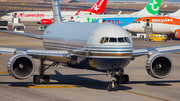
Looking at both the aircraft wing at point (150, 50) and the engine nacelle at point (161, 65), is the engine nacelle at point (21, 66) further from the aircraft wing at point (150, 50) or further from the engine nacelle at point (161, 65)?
the engine nacelle at point (161, 65)

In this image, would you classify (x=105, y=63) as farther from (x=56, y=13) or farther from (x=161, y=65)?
(x=56, y=13)

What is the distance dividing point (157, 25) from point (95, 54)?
58620 millimetres

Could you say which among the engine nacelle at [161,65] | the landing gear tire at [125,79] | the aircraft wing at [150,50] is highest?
the aircraft wing at [150,50]

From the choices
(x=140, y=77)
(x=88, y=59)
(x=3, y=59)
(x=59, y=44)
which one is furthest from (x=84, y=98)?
(x=3, y=59)

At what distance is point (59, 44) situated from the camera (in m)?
24.0

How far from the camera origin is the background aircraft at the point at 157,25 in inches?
2987

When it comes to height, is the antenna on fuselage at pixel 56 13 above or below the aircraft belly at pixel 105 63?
above

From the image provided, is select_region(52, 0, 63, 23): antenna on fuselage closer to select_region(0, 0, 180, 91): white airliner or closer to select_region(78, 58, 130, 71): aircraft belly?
select_region(0, 0, 180, 91): white airliner

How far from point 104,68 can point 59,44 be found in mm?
5329

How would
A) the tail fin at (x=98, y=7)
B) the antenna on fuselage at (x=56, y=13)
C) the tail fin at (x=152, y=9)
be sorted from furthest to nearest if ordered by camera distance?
the tail fin at (x=98, y=7) → the tail fin at (x=152, y=9) → the antenna on fuselage at (x=56, y=13)

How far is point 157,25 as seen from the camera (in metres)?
75.9

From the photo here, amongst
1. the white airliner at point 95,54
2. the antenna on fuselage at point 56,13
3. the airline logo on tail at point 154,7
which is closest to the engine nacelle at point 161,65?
the white airliner at point 95,54

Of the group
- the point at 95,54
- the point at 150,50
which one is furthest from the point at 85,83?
the point at 95,54

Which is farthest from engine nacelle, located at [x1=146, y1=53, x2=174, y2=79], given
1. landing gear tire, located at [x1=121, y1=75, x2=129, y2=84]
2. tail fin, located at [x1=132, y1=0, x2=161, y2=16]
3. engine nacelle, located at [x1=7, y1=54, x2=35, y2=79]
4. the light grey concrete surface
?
tail fin, located at [x1=132, y1=0, x2=161, y2=16]
